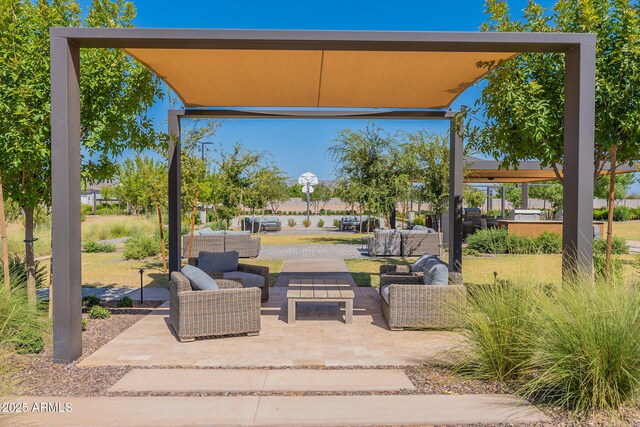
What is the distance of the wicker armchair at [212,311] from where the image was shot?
5066mm

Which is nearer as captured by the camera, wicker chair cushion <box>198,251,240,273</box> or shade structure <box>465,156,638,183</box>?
wicker chair cushion <box>198,251,240,273</box>

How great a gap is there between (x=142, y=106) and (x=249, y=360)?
11.9ft

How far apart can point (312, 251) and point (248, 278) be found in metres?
8.37

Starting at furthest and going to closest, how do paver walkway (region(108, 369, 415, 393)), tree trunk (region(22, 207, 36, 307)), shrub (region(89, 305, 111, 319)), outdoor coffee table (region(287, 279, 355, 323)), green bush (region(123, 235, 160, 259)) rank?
1. green bush (region(123, 235, 160, 259))
2. shrub (region(89, 305, 111, 319))
3. outdoor coffee table (region(287, 279, 355, 323))
4. tree trunk (region(22, 207, 36, 307))
5. paver walkway (region(108, 369, 415, 393))

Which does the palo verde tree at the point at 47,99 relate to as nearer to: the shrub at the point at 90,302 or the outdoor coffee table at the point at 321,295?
the shrub at the point at 90,302

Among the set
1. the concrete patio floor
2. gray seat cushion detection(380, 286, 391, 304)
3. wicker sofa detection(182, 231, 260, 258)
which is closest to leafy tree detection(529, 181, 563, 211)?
wicker sofa detection(182, 231, 260, 258)

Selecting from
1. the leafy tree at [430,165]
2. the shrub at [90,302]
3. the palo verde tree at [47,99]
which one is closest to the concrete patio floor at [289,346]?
the shrub at [90,302]

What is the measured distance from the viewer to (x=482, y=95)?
609 centimetres

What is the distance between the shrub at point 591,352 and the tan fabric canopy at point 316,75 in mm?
3060

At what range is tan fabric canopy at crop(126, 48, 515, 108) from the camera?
533 cm

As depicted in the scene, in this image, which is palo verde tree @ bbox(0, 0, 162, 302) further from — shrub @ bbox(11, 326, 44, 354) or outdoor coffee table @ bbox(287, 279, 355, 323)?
outdoor coffee table @ bbox(287, 279, 355, 323)

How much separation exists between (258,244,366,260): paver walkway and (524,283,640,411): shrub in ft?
32.3

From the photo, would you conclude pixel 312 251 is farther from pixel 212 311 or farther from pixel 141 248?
pixel 212 311

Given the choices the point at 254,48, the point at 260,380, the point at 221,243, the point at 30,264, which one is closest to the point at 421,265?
the point at 260,380
